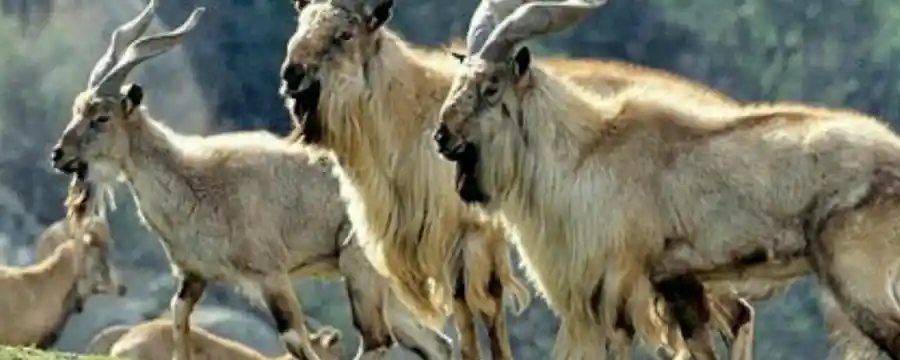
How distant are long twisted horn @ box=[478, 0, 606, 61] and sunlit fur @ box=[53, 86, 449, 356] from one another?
9.01 feet

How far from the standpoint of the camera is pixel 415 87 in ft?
36.7

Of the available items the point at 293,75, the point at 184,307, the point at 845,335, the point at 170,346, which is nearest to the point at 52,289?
the point at 170,346

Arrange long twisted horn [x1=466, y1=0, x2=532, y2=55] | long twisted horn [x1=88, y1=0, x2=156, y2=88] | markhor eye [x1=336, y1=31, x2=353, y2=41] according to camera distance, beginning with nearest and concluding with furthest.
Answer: long twisted horn [x1=466, y1=0, x2=532, y2=55], markhor eye [x1=336, y1=31, x2=353, y2=41], long twisted horn [x1=88, y1=0, x2=156, y2=88]

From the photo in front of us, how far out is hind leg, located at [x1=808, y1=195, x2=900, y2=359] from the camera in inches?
375

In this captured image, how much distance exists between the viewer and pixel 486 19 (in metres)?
10.1

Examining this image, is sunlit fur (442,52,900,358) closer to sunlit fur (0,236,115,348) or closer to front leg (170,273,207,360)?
front leg (170,273,207,360)

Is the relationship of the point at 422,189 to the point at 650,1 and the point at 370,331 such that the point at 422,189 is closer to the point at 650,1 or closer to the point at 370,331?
the point at 370,331

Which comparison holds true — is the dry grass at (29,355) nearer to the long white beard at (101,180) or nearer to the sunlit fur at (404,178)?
the sunlit fur at (404,178)

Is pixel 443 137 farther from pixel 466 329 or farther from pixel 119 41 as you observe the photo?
pixel 119 41

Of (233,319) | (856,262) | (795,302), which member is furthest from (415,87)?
(795,302)

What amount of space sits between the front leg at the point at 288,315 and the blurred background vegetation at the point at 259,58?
48.2 feet

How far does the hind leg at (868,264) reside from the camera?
31.2ft

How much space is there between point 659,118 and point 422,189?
4.81ft

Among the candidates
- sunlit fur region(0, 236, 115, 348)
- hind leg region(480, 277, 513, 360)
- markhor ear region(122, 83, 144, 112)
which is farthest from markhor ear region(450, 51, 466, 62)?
sunlit fur region(0, 236, 115, 348)
